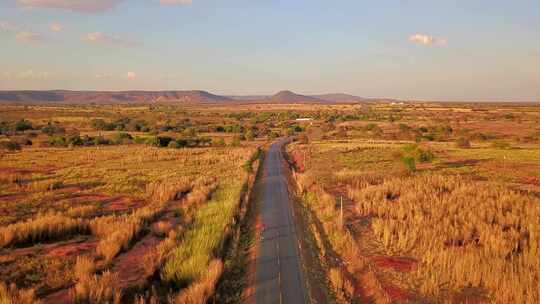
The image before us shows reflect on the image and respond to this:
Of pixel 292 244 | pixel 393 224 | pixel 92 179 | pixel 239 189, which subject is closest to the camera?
pixel 292 244

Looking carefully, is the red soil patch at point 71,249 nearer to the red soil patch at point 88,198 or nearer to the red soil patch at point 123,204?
the red soil patch at point 123,204

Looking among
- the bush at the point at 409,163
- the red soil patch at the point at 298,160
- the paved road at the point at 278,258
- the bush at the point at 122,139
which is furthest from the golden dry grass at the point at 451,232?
the bush at the point at 122,139

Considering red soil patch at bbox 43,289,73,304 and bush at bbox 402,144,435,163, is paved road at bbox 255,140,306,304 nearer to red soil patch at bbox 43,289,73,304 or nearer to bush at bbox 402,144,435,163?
red soil patch at bbox 43,289,73,304

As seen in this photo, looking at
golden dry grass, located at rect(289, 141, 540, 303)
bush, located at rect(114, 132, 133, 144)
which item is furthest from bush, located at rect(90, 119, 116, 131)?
golden dry grass, located at rect(289, 141, 540, 303)

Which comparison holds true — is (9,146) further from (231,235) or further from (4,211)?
(231,235)

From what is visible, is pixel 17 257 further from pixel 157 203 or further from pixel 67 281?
pixel 157 203

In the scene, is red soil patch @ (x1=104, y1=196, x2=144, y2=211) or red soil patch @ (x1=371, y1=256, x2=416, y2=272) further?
red soil patch @ (x1=104, y1=196, x2=144, y2=211)

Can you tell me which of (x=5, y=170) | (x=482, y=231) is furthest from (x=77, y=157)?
(x=482, y=231)
